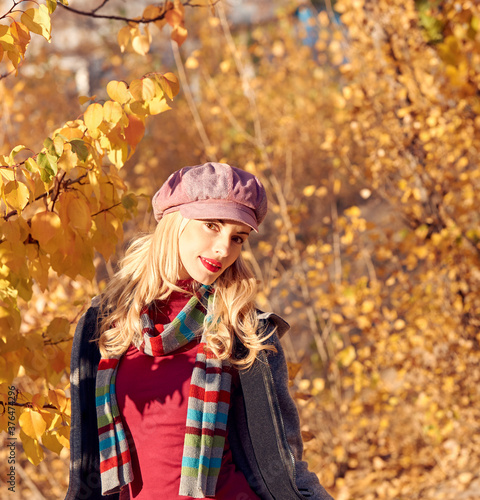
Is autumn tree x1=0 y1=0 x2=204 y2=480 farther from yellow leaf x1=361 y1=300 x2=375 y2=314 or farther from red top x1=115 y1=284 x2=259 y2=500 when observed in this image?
yellow leaf x1=361 y1=300 x2=375 y2=314

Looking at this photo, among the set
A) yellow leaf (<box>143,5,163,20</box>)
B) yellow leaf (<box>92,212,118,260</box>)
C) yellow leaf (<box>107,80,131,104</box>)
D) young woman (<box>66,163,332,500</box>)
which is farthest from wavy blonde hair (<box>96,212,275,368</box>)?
yellow leaf (<box>143,5,163,20</box>)

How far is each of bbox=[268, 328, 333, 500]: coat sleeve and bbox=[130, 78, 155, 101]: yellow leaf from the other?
2.53 ft

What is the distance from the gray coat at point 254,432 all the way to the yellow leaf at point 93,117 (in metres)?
0.58

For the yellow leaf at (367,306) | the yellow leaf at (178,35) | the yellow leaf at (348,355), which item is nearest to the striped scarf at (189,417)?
the yellow leaf at (178,35)

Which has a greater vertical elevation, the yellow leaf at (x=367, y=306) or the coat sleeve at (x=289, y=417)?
the yellow leaf at (x=367, y=306)

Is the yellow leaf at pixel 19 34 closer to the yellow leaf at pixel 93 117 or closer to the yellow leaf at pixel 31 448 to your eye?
the yellow leaf at pixel 93 117

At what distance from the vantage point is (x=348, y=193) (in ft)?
30.8

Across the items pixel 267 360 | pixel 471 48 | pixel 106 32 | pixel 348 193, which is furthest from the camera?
pixel 106 32

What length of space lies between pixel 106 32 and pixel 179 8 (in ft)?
34.3

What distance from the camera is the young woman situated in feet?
5.15

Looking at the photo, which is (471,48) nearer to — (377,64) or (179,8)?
(377,64)

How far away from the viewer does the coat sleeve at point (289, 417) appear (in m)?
1.62

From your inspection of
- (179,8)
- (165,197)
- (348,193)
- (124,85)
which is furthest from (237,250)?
(348,193)

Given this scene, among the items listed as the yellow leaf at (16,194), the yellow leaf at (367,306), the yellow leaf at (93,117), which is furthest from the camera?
the yellow leaf at (367,306)
